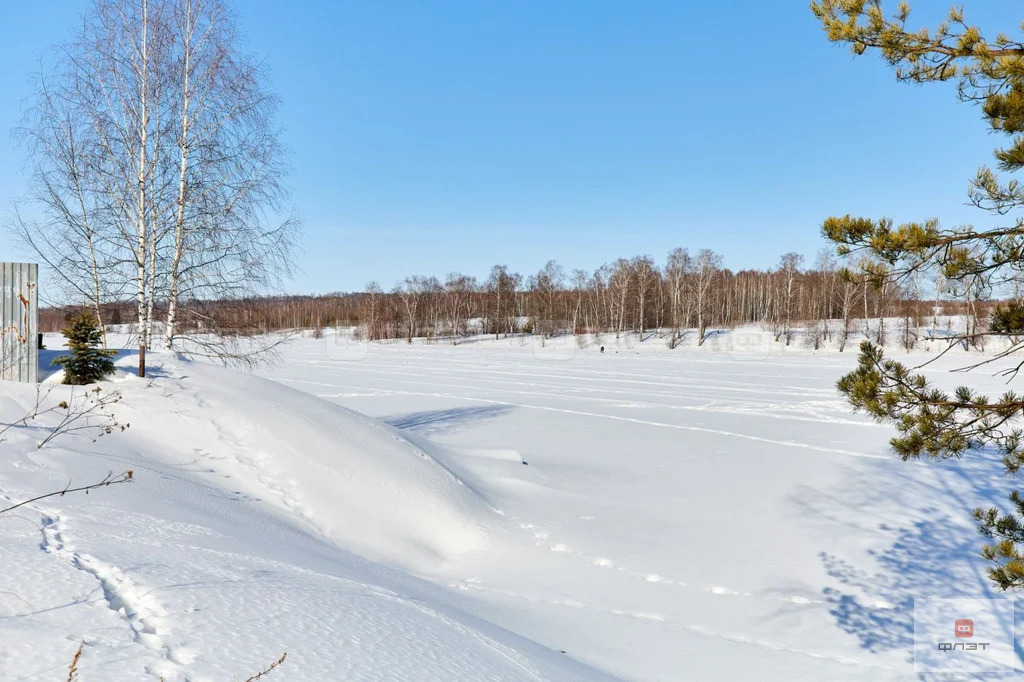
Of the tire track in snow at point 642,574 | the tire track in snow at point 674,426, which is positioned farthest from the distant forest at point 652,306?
the tire track in snow at point 642,574

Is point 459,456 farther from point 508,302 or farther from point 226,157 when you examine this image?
point 508,302

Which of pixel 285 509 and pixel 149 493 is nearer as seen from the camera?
pixel 149 493

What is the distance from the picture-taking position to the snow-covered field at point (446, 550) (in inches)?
106

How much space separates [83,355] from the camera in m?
6.75

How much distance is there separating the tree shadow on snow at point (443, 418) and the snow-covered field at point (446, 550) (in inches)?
77.1

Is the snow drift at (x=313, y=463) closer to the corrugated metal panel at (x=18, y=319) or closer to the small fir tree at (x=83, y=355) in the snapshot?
the small fir tree at (x=83, y=355)

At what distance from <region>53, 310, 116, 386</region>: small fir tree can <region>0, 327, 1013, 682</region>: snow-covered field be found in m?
0.33

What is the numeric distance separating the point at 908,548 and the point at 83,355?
981cm

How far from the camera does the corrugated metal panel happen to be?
6688 mm

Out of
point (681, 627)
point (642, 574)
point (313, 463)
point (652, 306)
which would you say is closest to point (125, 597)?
point (313, 463)

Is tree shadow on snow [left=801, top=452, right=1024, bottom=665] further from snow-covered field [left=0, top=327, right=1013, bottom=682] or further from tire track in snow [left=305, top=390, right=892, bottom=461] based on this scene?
tire track in snow [left=305, top=390, right=892, bottom=461]

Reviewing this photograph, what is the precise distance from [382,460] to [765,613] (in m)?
4.61

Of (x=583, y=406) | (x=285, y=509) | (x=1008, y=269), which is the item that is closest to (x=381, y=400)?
(x=583, y=406)

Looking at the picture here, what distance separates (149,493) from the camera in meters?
4.64
